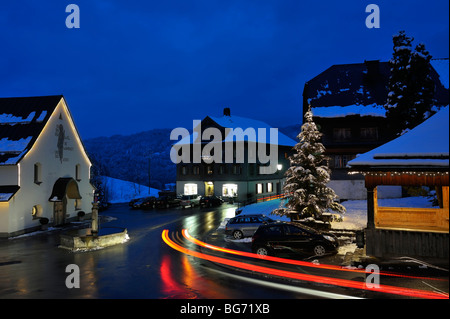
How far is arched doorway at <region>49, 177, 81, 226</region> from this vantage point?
29.6 metres

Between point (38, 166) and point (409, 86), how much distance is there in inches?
1276

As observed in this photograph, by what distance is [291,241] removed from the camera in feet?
52.7

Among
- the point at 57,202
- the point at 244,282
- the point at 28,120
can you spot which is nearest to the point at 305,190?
the point at 244,282

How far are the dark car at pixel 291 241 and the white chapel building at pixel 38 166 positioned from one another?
65.0ft

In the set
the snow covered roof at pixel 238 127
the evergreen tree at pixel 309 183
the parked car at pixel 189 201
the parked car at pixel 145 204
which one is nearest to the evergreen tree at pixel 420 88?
the evergreen tree at pixel 309 183

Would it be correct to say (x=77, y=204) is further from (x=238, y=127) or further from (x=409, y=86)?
(x=409, y=86)

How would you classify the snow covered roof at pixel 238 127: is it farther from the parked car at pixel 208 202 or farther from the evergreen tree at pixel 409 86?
the evergreen tree at pixel 409 86

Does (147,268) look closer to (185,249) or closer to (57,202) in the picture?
(185,249)

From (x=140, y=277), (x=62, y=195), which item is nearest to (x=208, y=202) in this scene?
(x=62, y=195)

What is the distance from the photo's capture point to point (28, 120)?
97.3ft

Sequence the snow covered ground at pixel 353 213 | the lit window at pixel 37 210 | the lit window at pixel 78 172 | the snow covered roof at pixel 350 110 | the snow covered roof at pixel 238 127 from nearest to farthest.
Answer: the snow covered ground at pixel 353 213 < the lit window at pixel 37 210 < the snow covered roof at pixel 350 110 < the lit window at pixel 78 172 < the snow covered roof at pixel 238 127

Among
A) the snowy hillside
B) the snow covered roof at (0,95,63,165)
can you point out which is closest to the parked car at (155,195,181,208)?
the snow covered roof at (0,95,63,165)

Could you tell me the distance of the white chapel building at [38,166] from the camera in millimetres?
25703

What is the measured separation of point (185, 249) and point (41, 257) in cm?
788
